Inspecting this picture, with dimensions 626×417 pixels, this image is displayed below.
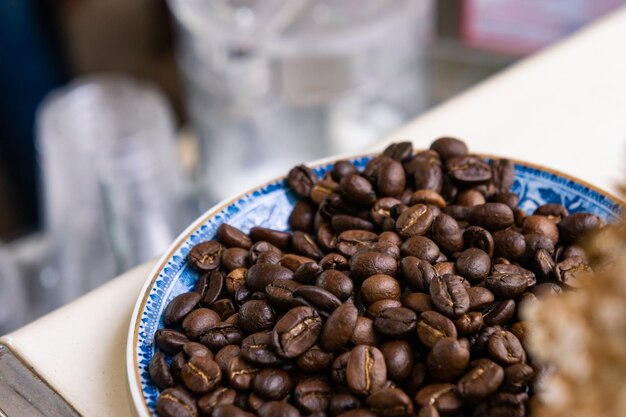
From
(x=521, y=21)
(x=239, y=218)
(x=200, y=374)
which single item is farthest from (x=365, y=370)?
(x=521, y=21)

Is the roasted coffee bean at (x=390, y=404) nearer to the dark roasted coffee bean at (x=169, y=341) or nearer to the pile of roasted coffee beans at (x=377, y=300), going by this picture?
the pile of roasted coffee beans at (x=377, y=300)

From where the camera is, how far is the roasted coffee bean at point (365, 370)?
59 centimetres

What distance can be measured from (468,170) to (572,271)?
168 mm

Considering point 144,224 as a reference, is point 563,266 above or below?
above

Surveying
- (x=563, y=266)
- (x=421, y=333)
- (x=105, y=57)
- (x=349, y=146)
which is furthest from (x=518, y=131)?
(x=105, y=57)

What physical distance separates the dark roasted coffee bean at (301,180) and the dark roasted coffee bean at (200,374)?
24 cm

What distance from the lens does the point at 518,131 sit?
1021 mm

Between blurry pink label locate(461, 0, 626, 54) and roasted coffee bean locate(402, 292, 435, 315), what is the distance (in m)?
1.21

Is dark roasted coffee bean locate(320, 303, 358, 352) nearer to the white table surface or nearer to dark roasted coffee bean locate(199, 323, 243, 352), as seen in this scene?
dark roasted coffee bean locate(199, 323, 243, 352)

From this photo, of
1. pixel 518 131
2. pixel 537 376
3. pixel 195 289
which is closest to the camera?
pixel 537 376

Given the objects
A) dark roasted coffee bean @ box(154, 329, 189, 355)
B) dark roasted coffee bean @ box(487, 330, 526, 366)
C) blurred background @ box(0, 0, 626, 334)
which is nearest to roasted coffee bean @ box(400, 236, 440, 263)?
dark roasted coffee bean @ box(487, 330, 526, 366)

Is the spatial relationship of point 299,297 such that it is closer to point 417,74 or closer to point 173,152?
point 173,152

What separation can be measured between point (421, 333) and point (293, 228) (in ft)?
0.76

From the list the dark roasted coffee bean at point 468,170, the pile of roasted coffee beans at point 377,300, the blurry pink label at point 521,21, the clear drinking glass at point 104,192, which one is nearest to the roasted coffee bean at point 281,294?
the pile of roasted coffee beans at point 377,300
